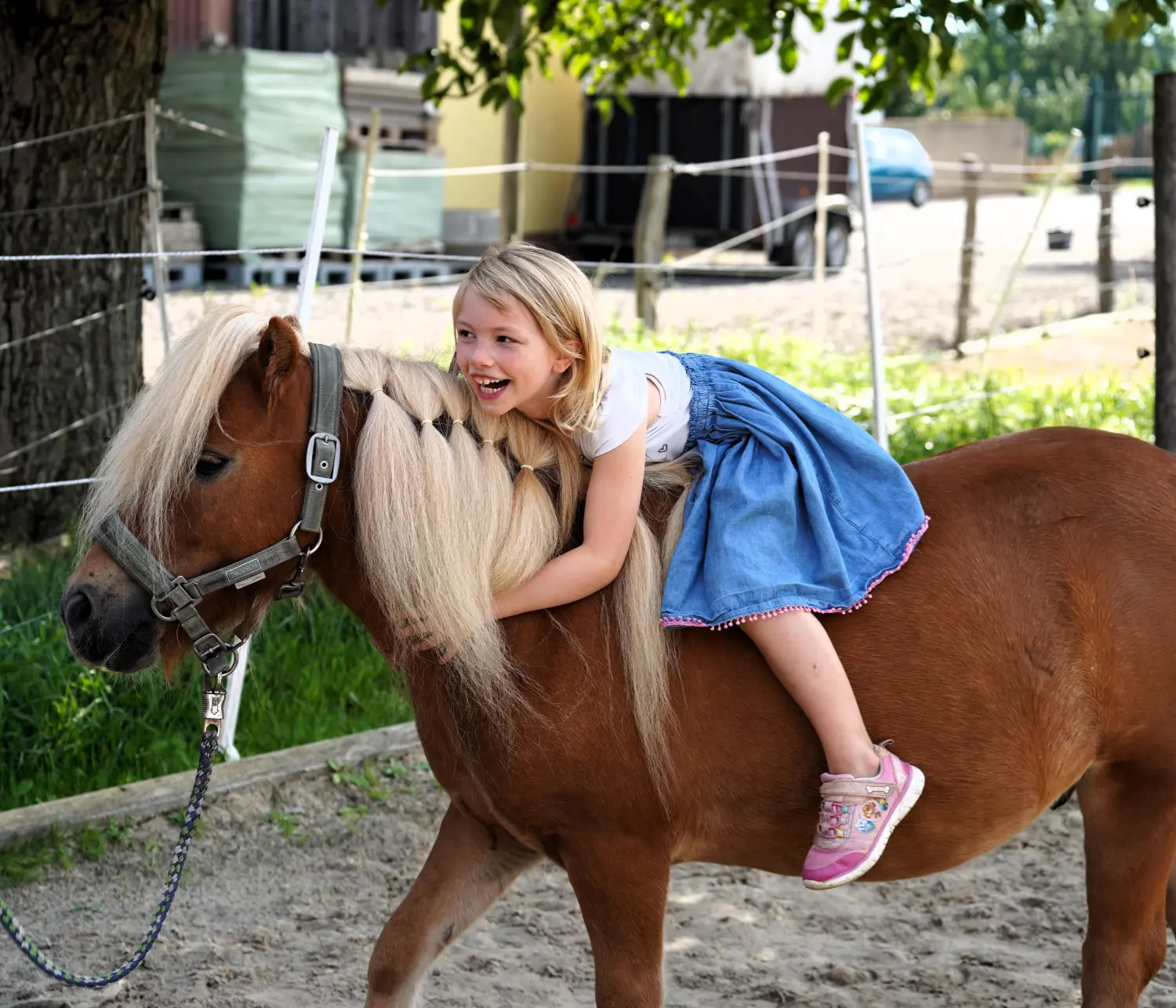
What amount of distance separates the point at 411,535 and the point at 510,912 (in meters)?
1.66

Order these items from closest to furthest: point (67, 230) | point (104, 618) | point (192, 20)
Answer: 1. point (104, 618)
2. point (67, 230)
3. point (192, 20)

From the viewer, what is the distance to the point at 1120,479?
2.58 metres

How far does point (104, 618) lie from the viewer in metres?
2.10

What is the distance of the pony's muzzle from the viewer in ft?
6.88

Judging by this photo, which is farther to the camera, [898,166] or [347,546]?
[898,166]

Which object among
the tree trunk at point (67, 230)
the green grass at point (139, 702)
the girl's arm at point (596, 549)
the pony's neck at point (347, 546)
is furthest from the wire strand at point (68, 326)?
the girl's arm at point (596, 549)

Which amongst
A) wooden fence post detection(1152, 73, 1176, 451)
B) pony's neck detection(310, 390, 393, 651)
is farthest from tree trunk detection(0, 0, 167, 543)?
wooden fence post detection(1152, 73, 1176, 451)

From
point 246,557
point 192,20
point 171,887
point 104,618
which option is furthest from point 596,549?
point 192,20

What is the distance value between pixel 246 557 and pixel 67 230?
3.44 metres

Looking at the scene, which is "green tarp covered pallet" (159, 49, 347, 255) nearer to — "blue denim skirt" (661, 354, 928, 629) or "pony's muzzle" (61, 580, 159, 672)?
"blue denim skirt" (661, 354, 928, 629)

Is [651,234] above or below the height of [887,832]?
above

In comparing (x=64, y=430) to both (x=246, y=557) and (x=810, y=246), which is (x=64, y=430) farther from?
(x=810, y=246)

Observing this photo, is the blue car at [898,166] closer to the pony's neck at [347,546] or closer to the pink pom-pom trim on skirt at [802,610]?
the pink pom-pom trim on skirt at [802,610]

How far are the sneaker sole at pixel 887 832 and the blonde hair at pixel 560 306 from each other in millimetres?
845
